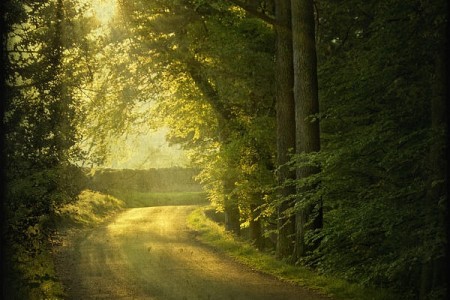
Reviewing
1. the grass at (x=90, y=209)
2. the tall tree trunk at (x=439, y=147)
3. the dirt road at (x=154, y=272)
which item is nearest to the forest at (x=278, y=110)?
the tall tree trunk at (x=439, y=147)

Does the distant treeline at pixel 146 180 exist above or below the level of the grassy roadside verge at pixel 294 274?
above

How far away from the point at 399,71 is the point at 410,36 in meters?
0.71

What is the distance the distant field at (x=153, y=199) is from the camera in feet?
138

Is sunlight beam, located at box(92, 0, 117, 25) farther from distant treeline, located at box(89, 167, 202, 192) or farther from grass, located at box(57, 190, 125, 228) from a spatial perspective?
distant treeline, located at box(89, 167, 202, 192)

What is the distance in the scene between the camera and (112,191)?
42375mm

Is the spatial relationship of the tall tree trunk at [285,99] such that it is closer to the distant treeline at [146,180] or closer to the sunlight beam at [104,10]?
the sunlight beam at [104,10]

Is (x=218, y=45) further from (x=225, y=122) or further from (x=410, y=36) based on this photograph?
(x=410, y=36)

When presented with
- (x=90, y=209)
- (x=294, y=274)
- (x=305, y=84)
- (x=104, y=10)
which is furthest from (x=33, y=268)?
(x=90, y=209)

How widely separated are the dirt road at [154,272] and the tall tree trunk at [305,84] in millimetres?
2243

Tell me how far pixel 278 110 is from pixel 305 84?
213cm

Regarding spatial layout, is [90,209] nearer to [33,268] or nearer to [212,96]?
[212,96]

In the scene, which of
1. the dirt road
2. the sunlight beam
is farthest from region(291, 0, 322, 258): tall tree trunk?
the sunlight beam

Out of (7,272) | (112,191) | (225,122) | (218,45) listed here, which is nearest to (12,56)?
(7,272)

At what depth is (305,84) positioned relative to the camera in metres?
12.0
